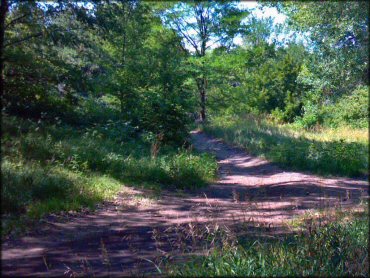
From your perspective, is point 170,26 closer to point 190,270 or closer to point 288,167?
point 288,167

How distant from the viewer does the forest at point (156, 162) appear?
5.07 meters

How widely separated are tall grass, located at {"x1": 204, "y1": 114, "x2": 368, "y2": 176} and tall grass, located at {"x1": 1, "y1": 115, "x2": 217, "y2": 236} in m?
2.59

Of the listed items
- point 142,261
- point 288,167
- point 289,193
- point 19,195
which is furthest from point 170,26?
point 142,261

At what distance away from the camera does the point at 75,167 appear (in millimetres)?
9141

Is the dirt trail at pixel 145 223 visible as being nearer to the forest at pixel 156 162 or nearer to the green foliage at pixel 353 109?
the forest at pixel 156 162

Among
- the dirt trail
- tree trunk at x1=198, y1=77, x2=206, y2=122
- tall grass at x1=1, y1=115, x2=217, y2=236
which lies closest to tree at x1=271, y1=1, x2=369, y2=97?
the dirt trail

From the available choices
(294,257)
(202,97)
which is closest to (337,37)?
(294,257)

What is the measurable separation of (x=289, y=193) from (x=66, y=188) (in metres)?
4.79

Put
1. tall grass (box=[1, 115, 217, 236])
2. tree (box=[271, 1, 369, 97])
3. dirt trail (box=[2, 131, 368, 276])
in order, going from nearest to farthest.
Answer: dirt trail (box=[2, 131, 368, 276]) < tall grass (box=[1, 115, 217, 236]) < tree (box=[271, 1, 369, 97])

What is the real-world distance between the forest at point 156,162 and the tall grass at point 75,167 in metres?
0.04

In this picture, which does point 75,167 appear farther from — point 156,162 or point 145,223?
point 145,223

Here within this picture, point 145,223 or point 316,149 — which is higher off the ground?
point 316,149

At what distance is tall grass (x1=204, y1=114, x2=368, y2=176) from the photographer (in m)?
11.7

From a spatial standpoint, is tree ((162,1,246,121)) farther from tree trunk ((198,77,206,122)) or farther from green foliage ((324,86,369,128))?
green foliage ((324,86,369,128))
